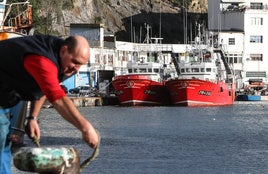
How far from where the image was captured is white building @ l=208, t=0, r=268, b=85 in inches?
4766

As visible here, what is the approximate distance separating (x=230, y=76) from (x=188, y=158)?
7206 centimetres

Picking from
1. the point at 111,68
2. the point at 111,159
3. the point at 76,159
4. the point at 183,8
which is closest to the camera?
the point at 76,159

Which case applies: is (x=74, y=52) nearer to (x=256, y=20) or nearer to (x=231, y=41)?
(x=231, y=41)

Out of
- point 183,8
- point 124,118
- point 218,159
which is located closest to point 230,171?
point 218,159

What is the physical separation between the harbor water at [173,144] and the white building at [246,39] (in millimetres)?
52402

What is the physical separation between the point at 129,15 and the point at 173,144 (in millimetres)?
102234

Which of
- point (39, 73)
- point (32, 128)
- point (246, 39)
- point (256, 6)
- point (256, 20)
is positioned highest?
point (256, 6)

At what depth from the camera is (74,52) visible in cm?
916

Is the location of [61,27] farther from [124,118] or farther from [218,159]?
[218,159]

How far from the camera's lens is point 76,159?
9.53 m

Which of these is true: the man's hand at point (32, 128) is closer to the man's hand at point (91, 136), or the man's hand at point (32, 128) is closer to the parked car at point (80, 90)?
the man's hand at point (91, 136)

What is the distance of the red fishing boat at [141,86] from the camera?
89.6 metres

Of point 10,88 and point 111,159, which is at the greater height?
point 10,88

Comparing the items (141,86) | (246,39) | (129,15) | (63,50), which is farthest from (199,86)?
(63,50)
